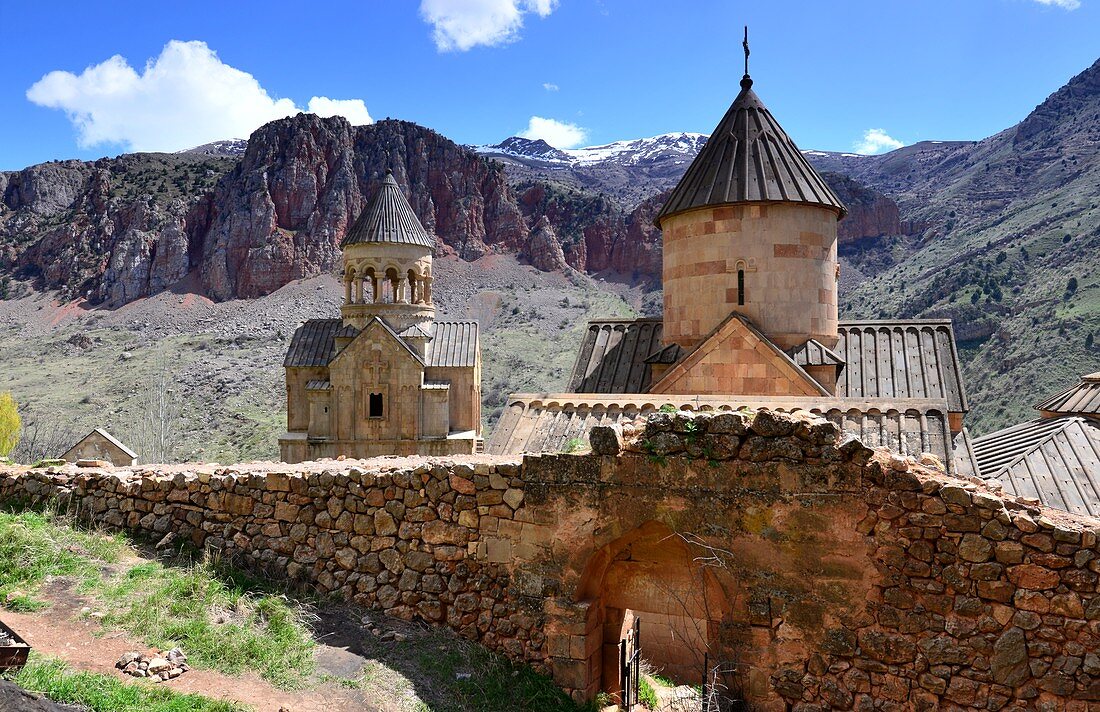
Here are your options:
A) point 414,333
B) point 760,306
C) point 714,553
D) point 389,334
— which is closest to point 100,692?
point 714,553

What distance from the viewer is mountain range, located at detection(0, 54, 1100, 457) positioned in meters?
41.1

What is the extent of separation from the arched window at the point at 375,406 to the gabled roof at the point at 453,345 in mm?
1511

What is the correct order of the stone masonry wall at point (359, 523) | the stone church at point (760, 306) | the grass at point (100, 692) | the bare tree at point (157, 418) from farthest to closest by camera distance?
the bare tree at point (157, 418) < the stone church at point (760, 306) < the stone masonry wall at point (359, 523) < the grass at point (100, 692)

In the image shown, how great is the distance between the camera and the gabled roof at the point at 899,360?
8.38 meters

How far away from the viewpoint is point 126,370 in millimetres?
42062

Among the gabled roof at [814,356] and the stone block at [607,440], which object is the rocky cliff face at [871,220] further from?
the stone block at [607,440]

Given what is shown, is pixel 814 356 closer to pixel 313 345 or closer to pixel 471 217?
pixel 313 345

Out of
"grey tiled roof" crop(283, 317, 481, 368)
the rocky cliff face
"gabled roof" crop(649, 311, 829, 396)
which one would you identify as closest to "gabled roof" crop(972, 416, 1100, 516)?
"gabled roof" crop(649, 311, 829, 396)

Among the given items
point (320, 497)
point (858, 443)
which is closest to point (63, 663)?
point (320, 497)

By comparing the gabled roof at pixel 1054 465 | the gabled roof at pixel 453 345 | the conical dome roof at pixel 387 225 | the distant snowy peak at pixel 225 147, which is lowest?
the gabled roof at pixel 1054 465

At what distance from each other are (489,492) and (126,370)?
44765 millimetres

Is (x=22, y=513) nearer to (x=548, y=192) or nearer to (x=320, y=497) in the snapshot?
(x=320, y=497)

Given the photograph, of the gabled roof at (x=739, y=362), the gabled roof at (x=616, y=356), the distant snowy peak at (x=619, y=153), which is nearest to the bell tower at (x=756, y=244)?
the gabled roof at (x=739, y=362)

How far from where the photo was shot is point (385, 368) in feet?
57.4
